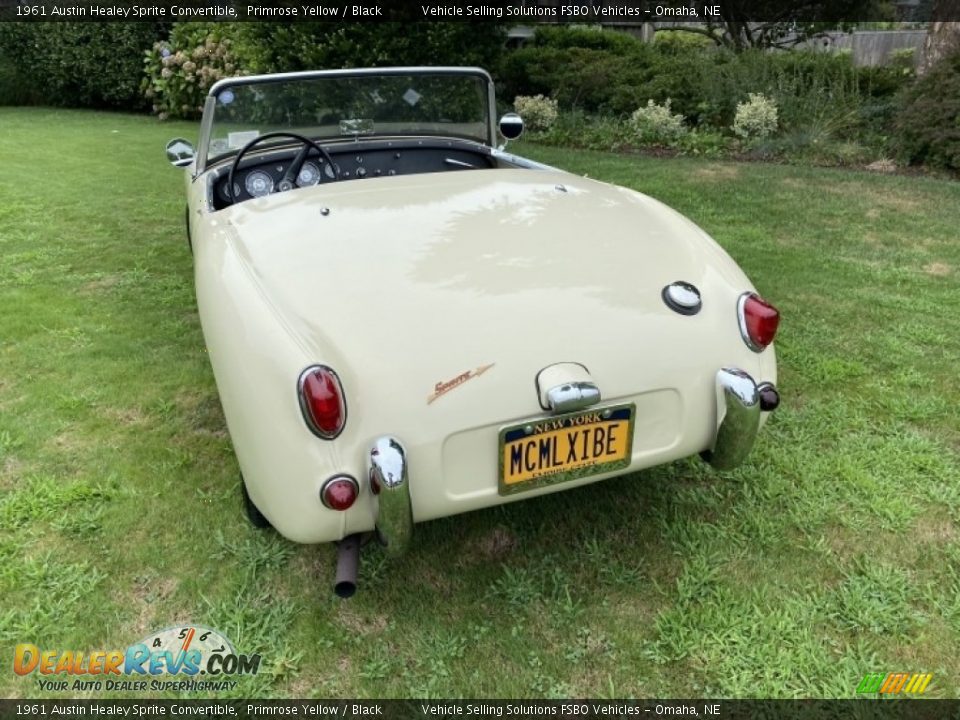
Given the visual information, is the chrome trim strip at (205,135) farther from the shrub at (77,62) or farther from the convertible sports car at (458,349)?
the shrub at (77,62)

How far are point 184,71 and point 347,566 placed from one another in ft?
38.3

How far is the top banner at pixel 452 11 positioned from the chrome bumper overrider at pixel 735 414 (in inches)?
353

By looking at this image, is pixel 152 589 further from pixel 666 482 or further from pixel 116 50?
pixel 116 50

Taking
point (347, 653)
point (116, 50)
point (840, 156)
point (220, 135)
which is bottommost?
point (347, 653)

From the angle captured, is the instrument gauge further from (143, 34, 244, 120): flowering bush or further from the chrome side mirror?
(143, 34, 244, 120): flowering bush

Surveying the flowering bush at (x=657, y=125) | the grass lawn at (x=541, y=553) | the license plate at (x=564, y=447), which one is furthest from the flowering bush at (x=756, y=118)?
the license plate at (x=564, y=447)

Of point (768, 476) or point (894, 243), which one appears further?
point (894, 243)

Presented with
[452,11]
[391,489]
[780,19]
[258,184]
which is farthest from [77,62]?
[391,489]

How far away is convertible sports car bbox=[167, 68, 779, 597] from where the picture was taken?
Result: 70.5 inches

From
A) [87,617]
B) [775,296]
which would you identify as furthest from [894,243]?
[87,617]

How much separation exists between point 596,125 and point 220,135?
750 centimetres

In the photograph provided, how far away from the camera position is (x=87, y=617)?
212 cm

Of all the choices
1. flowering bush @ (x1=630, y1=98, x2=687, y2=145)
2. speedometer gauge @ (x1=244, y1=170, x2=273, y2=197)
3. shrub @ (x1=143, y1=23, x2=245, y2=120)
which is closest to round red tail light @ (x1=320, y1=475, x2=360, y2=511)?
speedometer gauge @ (x1=244, y1=170, x2=273, y2=197)

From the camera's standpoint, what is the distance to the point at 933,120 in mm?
7652
